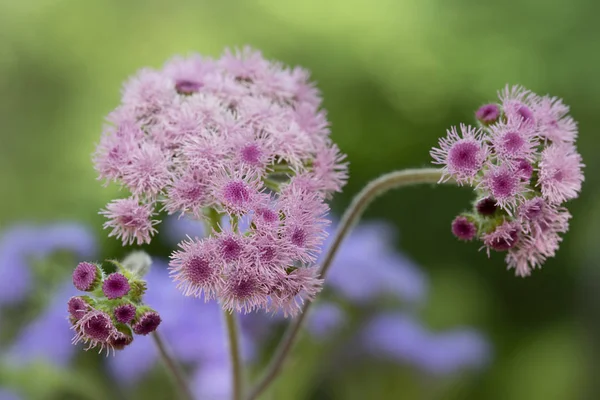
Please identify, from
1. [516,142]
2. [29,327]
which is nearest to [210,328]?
[29,327]

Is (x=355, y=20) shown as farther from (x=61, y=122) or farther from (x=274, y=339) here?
(x=274, y=339)

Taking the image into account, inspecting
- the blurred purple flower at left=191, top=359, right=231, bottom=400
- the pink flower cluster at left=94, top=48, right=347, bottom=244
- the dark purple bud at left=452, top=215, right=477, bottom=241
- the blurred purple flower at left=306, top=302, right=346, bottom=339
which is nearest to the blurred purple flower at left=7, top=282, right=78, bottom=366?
the blurred purple flower at left=191, top=359, right=231, bottom=400

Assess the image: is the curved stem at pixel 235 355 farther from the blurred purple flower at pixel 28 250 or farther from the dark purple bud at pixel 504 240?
the blurred purple flower at pixel 28 250

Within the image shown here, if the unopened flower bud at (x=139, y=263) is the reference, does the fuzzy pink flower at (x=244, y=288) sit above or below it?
above

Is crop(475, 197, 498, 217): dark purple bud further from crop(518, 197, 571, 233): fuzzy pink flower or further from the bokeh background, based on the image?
the bokeh background

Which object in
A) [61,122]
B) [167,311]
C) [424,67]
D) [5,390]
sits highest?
[424,67]

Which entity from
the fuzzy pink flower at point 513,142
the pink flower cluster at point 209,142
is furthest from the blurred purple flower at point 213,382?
the fuzzy pink flower at point 513,142

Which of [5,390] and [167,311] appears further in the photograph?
[5,390]
